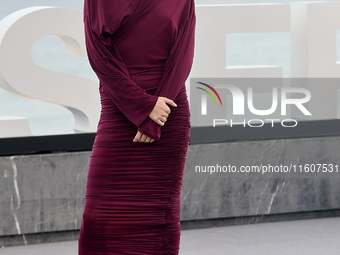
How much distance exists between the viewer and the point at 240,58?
4020mm

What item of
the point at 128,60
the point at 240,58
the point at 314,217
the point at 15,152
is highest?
the point at 128,60

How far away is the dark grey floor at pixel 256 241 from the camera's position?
10.3ft

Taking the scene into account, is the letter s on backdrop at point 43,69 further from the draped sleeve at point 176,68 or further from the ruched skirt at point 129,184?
the draped sleeve at point 176,68

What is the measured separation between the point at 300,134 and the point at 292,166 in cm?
23

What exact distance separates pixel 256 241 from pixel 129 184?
5.52 feet

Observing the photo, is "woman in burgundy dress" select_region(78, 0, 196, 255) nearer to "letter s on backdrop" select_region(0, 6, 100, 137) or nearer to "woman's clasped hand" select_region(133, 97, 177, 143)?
"woman's clasped hand" select_region(133, 97, 177, 143)

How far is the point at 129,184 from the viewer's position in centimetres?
186

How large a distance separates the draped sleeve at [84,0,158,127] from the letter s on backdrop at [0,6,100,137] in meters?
1.65

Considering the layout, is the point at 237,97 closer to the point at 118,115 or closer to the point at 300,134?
the point at 300,134

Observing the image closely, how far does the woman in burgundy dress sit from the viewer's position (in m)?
1.78

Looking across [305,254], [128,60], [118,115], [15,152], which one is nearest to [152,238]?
[118,115]

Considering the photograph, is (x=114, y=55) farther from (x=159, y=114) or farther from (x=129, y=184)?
(x=129, y=184)

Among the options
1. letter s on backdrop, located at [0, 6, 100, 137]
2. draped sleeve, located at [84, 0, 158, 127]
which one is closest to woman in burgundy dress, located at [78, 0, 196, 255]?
draped sleeve, located at [84, 0, 158, 127]

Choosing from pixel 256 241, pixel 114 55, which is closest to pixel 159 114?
pixel 114 55
